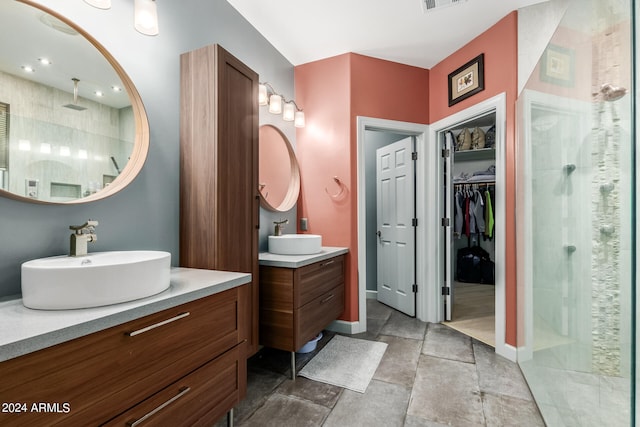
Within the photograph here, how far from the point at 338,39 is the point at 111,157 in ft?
6.82

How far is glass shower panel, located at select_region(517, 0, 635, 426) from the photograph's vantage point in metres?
0.97

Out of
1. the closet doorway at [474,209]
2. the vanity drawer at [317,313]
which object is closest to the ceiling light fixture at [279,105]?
the vanity drawer at [317,313]

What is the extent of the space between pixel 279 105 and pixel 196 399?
6.84 ft

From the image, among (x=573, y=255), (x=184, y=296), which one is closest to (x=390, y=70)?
(x=573, y=255)

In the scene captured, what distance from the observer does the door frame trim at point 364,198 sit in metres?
2.79

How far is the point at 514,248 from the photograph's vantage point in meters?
2.23

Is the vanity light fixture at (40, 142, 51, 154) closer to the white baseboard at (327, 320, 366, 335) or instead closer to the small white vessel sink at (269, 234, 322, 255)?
the small white vessel sink at (269, 234, 322, 255)

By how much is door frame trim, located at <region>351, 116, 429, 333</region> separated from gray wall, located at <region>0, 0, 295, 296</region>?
58.7 inches

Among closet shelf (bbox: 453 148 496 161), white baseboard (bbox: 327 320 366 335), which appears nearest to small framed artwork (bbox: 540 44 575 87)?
white baseboard (bbox: 327 320 366 335)

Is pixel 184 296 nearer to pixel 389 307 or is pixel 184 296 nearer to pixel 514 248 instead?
pixel 514 248

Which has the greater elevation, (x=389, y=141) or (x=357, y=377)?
(x=389, y=141)

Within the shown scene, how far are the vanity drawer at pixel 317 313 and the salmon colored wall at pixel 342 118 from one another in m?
0.21

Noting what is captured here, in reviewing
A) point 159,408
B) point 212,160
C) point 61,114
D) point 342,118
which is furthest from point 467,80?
point 159,408

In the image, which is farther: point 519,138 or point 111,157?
point 519,138
